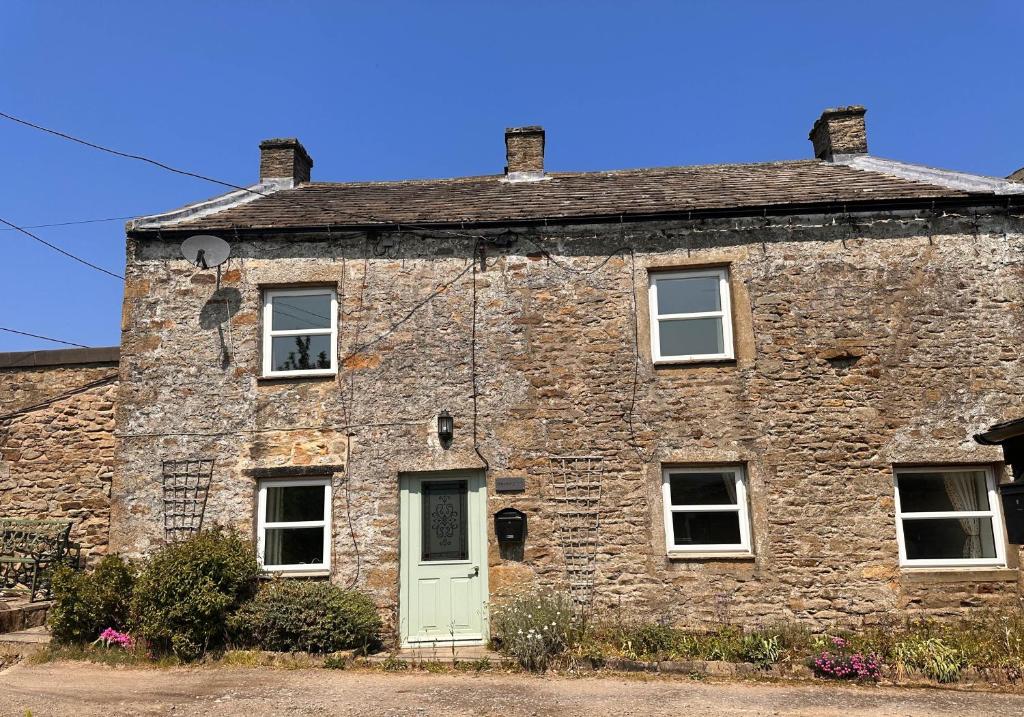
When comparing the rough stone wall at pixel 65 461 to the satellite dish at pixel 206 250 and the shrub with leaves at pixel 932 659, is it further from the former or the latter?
the shrub with leaves at pixel 932 659

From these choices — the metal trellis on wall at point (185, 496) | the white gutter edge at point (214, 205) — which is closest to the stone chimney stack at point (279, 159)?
the white gutter edge at point (214, 205)

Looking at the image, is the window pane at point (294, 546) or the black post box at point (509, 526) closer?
the black post box at point (509, 526)

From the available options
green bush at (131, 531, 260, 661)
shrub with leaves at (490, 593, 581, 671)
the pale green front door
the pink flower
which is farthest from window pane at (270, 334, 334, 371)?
shrub with leaves at (490, 593, 581, 671)

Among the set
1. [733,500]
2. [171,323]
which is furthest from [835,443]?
[171,323]

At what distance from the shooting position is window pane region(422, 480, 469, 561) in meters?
9.65

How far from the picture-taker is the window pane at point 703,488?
9648 mm

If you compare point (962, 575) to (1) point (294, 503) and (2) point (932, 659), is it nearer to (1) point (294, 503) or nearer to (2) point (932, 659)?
(2) point (932, 659)

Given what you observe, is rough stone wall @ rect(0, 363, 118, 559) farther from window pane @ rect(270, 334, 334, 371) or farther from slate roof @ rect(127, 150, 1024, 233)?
slate roof @ rect(127, 150, 1024, 233)

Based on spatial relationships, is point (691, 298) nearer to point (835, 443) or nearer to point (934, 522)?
point (835, 443)

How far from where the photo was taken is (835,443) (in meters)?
9.48

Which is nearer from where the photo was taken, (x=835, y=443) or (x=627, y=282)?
(x=835, y=443)

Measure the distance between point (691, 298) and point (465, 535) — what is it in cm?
435

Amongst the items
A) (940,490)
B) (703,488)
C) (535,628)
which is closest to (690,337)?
(703,488)

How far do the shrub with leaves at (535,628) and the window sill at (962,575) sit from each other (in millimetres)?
4094
